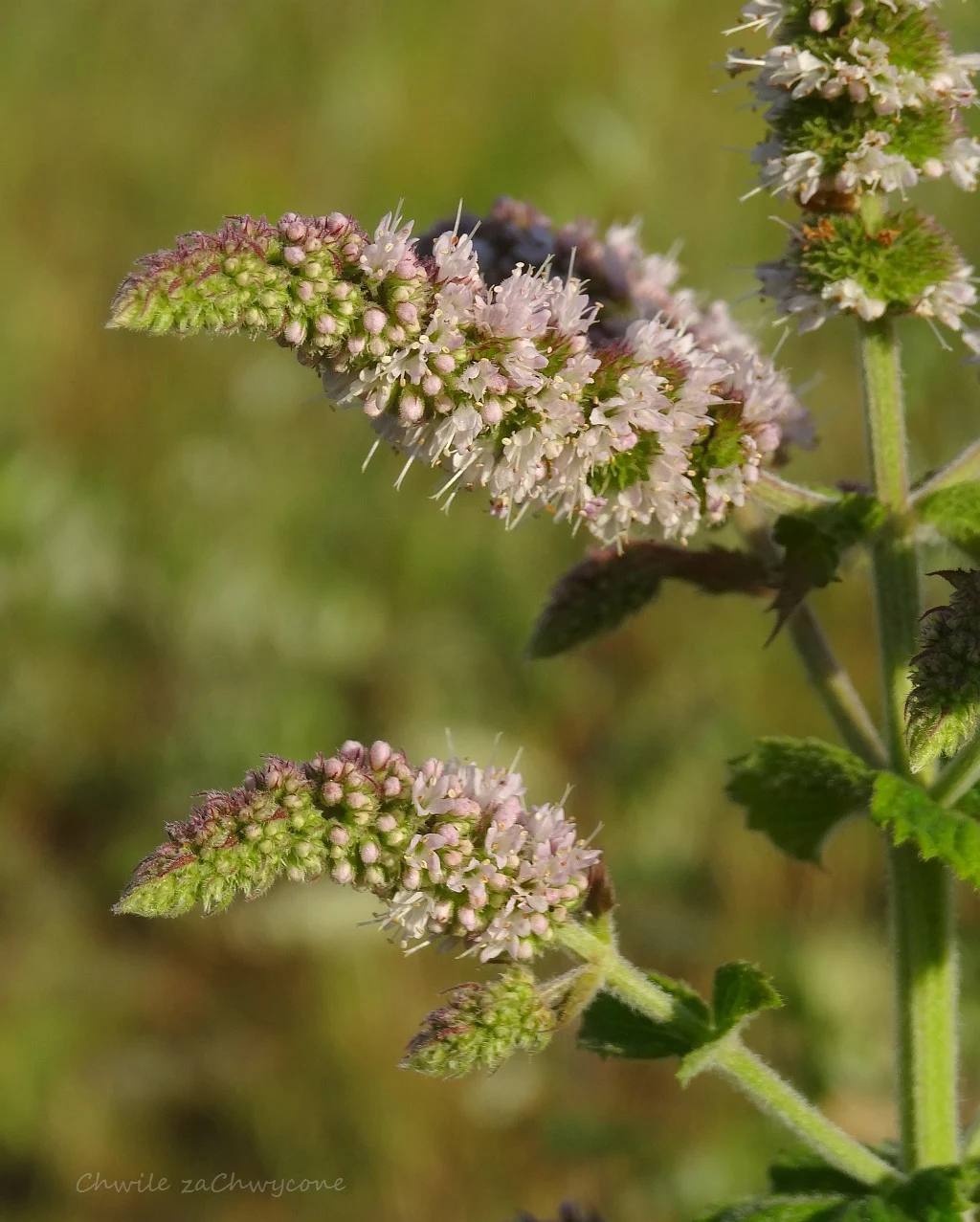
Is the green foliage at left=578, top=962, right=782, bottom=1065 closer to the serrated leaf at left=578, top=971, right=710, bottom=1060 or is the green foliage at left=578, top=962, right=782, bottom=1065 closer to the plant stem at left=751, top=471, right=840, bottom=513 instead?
the serrated leaf at left=578, top=971, right=710, bottom=1060

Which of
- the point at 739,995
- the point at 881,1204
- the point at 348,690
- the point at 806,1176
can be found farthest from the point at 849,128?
the point at 348,690

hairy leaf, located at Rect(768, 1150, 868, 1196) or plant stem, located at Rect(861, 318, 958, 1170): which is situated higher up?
plant stem, located at Rect(861, 318, 958, 1170)

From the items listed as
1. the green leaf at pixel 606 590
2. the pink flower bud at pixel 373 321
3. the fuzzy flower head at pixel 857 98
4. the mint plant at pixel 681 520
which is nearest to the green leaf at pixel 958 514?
the mint plant at pixel 681 520

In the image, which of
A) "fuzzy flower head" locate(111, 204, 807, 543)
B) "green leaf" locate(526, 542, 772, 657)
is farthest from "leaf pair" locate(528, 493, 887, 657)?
"fuzzy flower head" locate(111, 204, 807, 543)

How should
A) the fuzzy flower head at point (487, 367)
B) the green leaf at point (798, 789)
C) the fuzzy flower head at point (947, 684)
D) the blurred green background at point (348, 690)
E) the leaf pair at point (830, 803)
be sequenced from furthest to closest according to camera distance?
the blurred green background at point (348, 690) → the green leaf at point (798, 789) → the leaf pair at point (830, 803) → the fuzzy flower head at point (487, 367) → the fuzzy flower head at point (947, 684)

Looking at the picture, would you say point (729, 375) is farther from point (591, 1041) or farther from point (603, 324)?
point (591, 1041)

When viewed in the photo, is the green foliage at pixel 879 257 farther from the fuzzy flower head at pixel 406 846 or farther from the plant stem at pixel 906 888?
the fuzzy flower head at pixel 406 846

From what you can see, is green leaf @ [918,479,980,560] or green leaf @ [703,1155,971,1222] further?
green leaf @ [918,479,980,560]
